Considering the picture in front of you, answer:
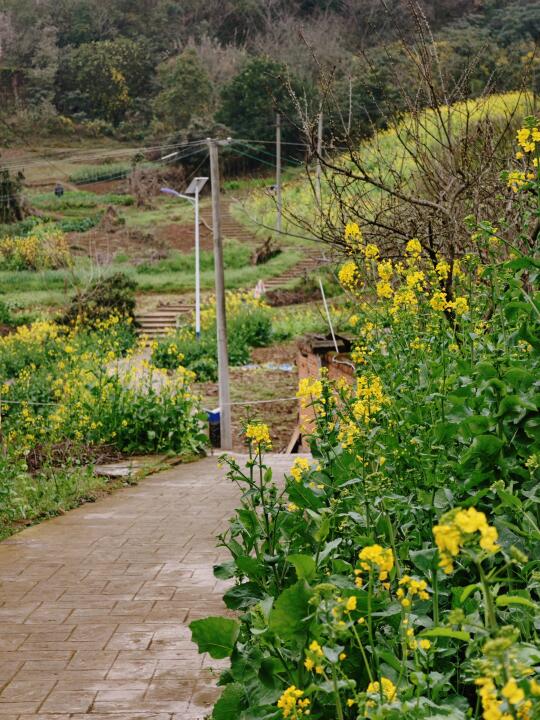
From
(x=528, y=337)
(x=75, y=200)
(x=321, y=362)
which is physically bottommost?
(x=75, y=200)

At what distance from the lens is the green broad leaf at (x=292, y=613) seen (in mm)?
2354

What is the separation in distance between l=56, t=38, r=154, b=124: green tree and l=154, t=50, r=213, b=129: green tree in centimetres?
448

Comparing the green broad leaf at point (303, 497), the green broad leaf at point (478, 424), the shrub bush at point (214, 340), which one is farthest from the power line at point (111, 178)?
the green broad leaf at point (478, 424)

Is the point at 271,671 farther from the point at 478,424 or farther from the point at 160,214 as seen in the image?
the point at 160,214

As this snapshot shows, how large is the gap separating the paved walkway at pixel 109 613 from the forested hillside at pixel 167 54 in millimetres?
38815

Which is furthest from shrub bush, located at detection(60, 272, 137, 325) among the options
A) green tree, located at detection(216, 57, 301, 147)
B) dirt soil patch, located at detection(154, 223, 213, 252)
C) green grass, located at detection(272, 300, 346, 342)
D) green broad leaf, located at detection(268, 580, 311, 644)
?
green tree, located at detection(216, 57, 301, 147)

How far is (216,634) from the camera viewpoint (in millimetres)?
2799

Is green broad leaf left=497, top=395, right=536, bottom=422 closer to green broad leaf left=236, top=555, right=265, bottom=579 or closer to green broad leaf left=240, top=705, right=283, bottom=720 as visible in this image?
green broad leaf left=236, top=555, right=265, bottom=579

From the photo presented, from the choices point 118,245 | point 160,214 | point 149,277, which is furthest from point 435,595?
point 160,214

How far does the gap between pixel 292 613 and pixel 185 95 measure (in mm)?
52104

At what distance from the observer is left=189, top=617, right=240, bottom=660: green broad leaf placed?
2.79 m

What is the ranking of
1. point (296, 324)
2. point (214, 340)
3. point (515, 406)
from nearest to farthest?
point (515, 406) → point (214, 340) → point (296, 324)

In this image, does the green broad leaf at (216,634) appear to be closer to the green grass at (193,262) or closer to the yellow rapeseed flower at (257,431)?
the yellow rapeseed flower at (257,431)

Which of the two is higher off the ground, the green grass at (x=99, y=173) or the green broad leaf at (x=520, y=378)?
the green broad leaf at (x=520, y=378)
